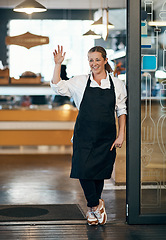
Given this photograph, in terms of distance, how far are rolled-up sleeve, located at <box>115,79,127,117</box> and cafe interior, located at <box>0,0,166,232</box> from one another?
179 millimetres

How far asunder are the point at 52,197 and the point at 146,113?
1.74 m

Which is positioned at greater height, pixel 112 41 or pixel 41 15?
pixel 41 15

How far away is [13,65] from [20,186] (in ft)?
22.3

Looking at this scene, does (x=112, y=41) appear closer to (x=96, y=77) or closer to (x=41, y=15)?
(x=41, y=15)

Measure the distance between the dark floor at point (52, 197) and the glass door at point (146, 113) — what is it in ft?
0.70

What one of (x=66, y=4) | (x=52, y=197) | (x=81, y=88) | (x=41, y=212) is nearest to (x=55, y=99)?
(x=66, y=4)

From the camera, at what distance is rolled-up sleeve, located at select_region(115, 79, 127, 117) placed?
382 cm

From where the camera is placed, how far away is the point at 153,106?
3.99 m

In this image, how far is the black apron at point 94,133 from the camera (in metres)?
3.72

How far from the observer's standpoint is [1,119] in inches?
347

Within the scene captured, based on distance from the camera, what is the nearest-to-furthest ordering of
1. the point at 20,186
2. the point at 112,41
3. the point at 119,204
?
the point at 119,204
the point at 20,186
the point at 112,41

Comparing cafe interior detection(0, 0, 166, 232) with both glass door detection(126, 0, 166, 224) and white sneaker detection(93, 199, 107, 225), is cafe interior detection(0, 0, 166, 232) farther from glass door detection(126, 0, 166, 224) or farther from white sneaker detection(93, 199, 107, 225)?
white sneaker detection(93, 199, 107, 225)

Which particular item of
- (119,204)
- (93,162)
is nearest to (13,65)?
(119,204)

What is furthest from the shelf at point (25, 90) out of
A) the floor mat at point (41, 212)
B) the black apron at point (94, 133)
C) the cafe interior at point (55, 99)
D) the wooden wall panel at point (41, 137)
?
the black apron at point (94, 133)
